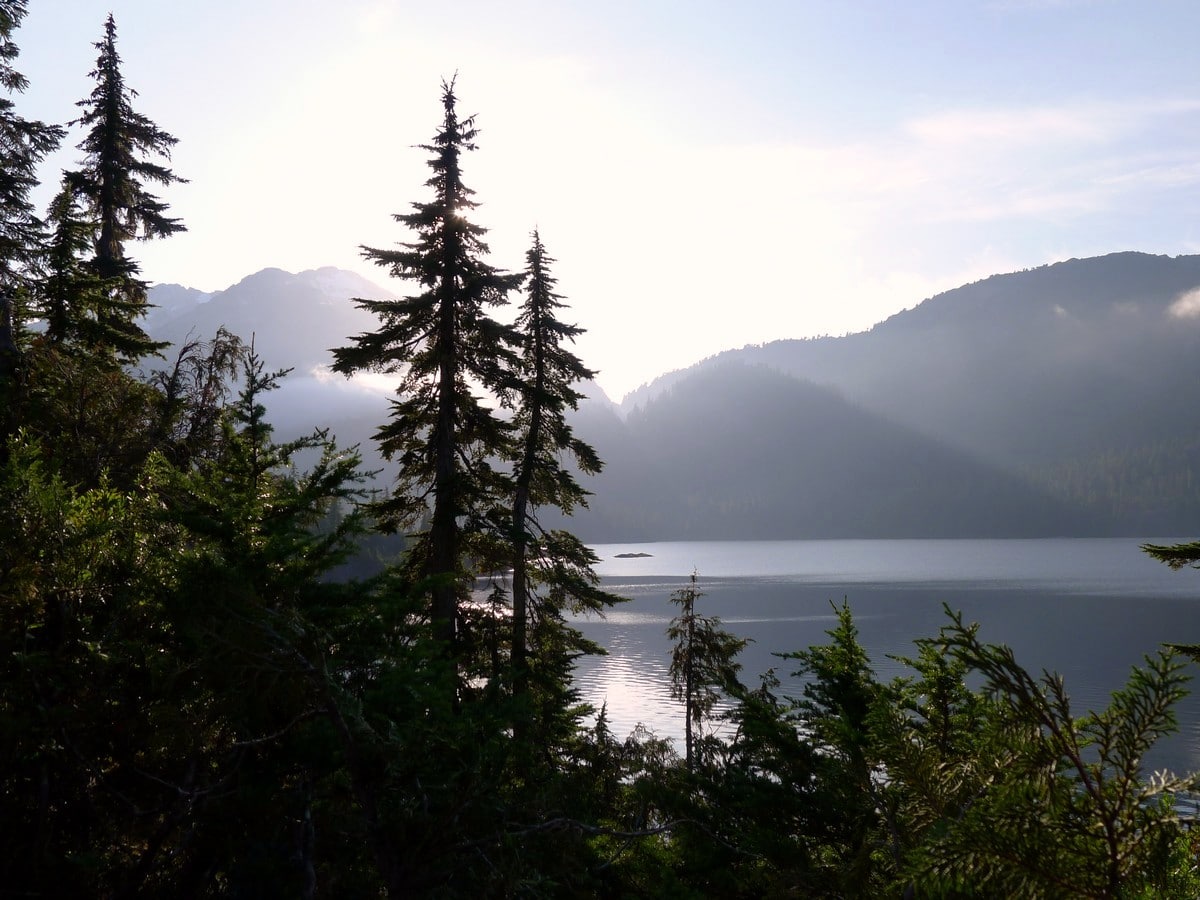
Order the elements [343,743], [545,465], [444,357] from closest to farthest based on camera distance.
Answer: [343,743]
[444,357]
[545,465]

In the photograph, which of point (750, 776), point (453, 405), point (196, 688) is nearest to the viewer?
point (196, 688)

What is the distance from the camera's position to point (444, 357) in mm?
15781

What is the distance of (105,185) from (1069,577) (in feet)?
439

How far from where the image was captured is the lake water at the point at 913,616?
47.5 meters

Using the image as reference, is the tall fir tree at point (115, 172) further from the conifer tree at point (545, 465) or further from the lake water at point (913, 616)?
the lake water at point (913, 616)

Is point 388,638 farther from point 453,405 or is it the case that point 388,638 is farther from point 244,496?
point 453,405

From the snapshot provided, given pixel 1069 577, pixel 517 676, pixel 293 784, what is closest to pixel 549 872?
pixel 293 784

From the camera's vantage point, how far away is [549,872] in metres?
6.03

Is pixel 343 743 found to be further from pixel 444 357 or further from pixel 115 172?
pixel 115 172

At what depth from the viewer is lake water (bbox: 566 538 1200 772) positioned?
47500 mm

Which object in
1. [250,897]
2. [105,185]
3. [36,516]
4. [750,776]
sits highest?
[105,185]

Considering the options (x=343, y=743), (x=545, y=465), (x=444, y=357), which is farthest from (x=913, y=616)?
(x=343, y=743)

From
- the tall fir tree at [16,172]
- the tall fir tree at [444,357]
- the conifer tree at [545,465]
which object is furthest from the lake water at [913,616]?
the tall fir tree at [16,172]

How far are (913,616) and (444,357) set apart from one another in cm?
7389
